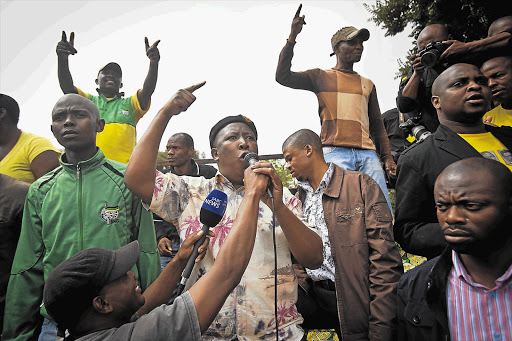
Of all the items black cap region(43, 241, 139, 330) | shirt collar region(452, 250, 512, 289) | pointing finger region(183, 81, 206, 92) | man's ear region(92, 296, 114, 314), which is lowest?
shirt collar region(452, 250, 512, 289)

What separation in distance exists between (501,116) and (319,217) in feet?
6.70

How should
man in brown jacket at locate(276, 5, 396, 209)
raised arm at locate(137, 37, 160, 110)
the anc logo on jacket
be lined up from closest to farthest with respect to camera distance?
the anc logo on jacket < man in brown jacket at locate(276, 5, 396, 209) < raised arm at locate(137, 37, 160, 110)

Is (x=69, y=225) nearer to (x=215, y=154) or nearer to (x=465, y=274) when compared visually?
(x=215, y=154)

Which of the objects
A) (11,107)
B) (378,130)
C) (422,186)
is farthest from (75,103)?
(378,130)

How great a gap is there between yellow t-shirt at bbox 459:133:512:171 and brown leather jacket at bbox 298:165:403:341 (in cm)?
73

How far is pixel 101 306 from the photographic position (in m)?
1.78

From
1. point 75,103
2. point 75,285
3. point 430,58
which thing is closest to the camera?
point 75,285

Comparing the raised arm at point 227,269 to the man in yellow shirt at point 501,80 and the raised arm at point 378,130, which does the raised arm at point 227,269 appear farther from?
the raised arm at point 378,130

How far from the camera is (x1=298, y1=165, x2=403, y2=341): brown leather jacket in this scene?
255 centimetres

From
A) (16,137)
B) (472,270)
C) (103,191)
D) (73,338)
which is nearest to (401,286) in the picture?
(472,270)

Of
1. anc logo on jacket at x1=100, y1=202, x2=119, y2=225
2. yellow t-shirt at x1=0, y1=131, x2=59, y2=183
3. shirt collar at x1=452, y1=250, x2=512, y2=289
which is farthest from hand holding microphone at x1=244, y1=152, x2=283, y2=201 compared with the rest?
yellow t-shirt at x1=0, y1=131, x2=59, y2=183

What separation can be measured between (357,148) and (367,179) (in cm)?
104

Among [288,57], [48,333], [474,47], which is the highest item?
[288,57]

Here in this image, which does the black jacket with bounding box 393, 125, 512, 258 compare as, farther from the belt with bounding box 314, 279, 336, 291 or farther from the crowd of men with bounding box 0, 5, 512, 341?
the belt with bounding box 314, 279, 336, 291
